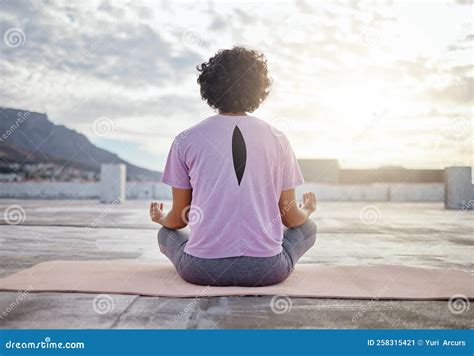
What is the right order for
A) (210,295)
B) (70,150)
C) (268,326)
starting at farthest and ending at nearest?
(70,150), (210,295), (268,326)

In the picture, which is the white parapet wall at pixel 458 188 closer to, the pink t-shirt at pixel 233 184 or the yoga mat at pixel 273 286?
the yoga mat at pixel 273 286

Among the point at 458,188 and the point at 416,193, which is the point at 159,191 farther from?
the point at 458,188

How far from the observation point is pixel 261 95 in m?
2.64

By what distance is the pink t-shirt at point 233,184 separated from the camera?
2465 mm

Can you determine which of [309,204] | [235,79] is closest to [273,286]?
[309,204]

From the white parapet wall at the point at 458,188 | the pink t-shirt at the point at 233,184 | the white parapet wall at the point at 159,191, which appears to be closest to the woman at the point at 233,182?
the pink t-shirt at the point at 233,184

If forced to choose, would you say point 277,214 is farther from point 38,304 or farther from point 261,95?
point 38,304

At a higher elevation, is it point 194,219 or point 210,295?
point 194,219

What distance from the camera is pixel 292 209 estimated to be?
2.71 meters

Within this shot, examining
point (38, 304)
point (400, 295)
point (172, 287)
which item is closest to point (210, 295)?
point (172, 287)

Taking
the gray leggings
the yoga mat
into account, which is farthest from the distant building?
the gray leggings

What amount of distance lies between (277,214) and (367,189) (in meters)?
18.6

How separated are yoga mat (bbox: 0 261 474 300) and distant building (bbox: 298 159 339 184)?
108ft

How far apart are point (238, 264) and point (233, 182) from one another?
422mm
